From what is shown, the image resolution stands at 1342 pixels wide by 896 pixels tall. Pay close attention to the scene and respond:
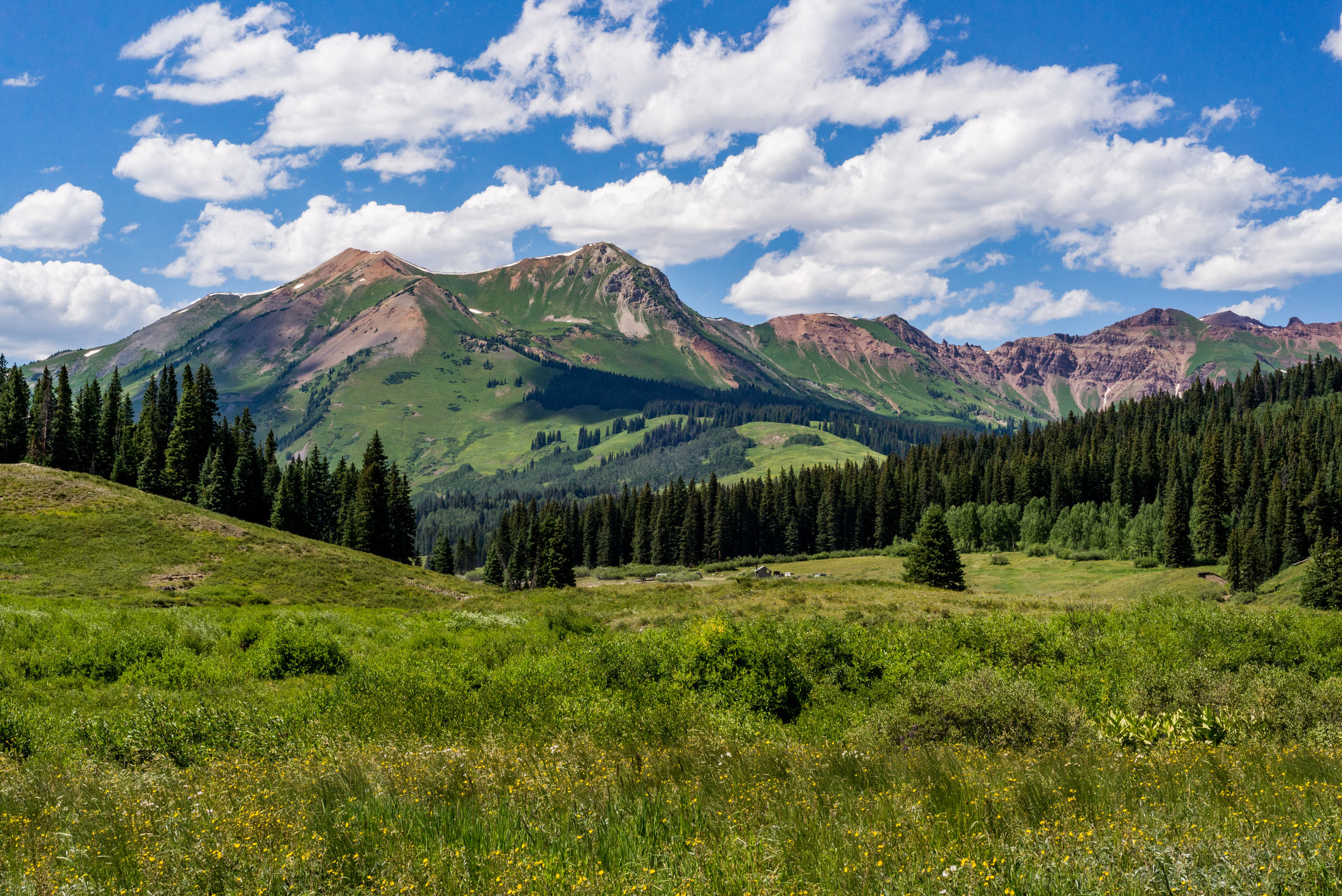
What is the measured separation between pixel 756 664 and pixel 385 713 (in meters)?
9.23

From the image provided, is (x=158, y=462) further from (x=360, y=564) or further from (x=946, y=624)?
(x=946, y=624)

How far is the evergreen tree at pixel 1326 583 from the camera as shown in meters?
61.7

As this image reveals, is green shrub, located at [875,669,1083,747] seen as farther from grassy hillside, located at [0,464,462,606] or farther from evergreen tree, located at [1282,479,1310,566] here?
evergreen tree, located at [1282,479,1310,566]

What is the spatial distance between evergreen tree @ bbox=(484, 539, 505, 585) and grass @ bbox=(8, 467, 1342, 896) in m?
94.6

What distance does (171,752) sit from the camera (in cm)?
1212

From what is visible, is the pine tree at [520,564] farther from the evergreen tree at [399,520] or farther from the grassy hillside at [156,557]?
the grassy hillside at [156,557]

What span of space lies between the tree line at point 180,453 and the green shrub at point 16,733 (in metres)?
73.2

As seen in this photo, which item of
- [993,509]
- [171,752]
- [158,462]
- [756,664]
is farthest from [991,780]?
[993,509]

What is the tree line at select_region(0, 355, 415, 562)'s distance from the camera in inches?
3270

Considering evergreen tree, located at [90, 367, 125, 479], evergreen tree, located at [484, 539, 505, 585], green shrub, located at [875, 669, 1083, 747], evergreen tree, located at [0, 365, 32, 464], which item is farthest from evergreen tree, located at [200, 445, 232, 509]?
green shrub, located at [875, 669, 1083, 747]

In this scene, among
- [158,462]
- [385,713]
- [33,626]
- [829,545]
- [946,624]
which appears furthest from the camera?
[829,545]

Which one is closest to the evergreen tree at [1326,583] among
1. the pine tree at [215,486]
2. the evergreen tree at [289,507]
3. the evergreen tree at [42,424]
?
the evergreen tree at [289,507]

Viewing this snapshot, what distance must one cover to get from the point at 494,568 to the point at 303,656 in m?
107

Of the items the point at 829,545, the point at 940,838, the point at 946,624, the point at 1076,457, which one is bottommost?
the point at 829,545
